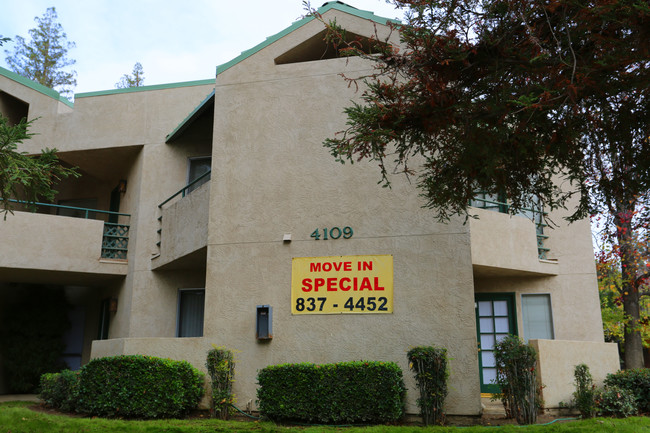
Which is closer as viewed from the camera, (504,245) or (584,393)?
(584,393)

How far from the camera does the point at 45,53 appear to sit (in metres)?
29.6

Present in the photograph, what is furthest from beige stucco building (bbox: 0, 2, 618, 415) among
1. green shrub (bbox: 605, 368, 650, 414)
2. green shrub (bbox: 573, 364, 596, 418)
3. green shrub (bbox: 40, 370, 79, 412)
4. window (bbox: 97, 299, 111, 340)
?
green shrub (bbox: 40, 370, 79, 412)

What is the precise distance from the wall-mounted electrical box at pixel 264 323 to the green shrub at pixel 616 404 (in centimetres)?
600

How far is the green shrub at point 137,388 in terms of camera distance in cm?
968

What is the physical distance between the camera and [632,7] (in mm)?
5004

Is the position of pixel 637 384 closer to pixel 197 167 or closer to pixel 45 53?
pixel 197 167

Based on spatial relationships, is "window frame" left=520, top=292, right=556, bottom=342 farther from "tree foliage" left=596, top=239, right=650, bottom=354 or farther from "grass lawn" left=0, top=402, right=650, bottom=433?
"tree foliage" left=596, top=239, right=650, bottom=354

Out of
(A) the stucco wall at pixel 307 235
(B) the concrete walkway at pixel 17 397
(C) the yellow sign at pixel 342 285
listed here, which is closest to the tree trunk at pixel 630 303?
(A) the stucco wall at pixel 307 235

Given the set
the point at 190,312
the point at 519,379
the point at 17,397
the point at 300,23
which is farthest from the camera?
the point at 17,397

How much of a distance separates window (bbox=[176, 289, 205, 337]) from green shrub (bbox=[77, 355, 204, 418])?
401cm

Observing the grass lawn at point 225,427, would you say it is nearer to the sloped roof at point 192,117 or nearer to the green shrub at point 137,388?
the green shrub at point 137,388

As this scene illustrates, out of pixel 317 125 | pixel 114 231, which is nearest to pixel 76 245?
pixel 114 231

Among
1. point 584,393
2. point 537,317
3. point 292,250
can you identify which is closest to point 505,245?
point 537,317

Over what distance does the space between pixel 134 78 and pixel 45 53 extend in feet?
15.5
